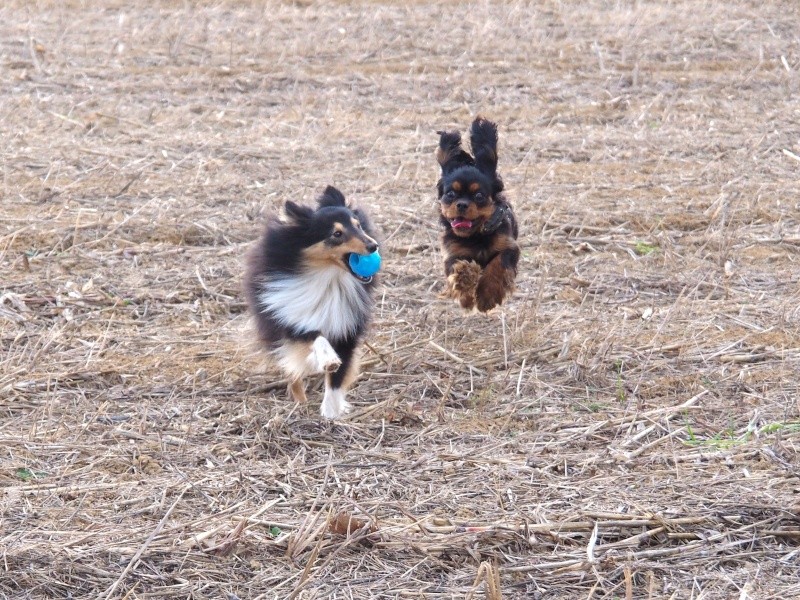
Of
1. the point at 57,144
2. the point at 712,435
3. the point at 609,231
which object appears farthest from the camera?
the point at 57,144

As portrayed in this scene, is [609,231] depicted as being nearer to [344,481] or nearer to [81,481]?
[344,481]

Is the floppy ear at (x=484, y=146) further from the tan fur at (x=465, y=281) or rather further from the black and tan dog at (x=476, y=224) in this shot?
the tan fur at (x=465, y=281)

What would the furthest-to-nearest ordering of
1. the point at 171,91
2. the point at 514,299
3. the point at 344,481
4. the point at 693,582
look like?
the point at 171,91 → the point at 514,299 → the point at 344,481 → the point at 693,582

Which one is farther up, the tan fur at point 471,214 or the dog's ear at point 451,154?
the dog's ear at point 451,154

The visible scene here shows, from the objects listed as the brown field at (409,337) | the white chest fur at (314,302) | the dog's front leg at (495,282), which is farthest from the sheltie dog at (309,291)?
the dog's front leg at (495,282)

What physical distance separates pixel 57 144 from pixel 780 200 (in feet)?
22.1

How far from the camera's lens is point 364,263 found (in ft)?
21.4

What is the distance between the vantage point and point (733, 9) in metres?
17.2

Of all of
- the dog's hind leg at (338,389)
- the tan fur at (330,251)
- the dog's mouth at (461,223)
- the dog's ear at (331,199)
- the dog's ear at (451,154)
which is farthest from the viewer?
the dog's ear at (451,154)

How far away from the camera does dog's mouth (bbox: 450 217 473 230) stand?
7789 mm

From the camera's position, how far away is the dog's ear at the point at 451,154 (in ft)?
26.3

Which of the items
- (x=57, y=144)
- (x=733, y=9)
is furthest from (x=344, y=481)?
(x=733, y=9)

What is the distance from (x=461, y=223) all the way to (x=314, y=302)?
5.16ft

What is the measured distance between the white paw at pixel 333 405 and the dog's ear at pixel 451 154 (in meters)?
2.20
